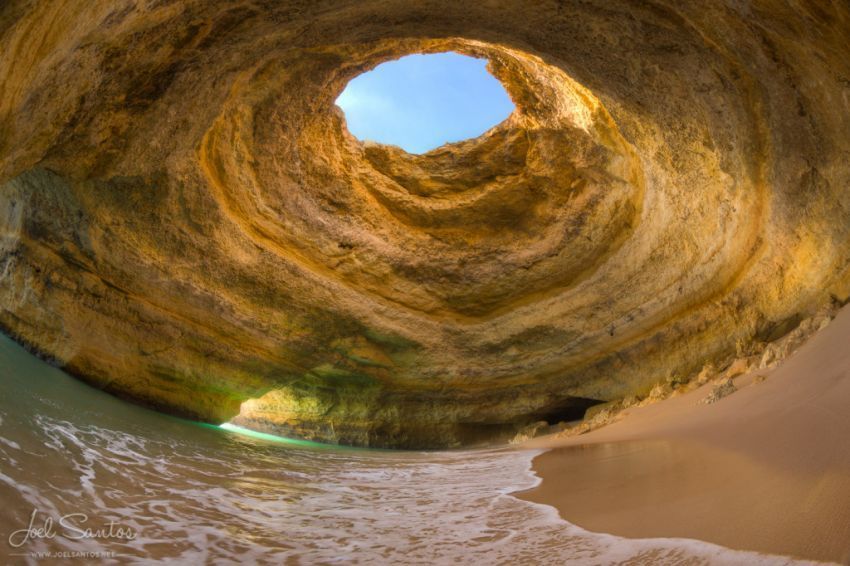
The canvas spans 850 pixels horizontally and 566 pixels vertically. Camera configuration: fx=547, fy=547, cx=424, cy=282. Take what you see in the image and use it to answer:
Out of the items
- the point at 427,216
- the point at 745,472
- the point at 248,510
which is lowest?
the point at 248,510

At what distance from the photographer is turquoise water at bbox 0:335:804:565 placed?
81.1 inches

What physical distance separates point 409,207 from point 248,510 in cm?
606

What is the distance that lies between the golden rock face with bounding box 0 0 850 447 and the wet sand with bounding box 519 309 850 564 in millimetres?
1864

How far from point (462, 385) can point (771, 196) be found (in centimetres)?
511

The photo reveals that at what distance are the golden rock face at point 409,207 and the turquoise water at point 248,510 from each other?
7.82 feet

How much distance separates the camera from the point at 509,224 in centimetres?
840

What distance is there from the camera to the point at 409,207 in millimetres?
8422
